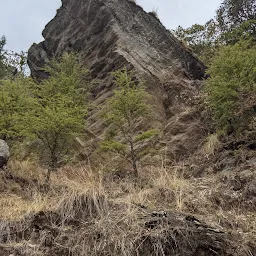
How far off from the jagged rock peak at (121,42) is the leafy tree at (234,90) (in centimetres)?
509

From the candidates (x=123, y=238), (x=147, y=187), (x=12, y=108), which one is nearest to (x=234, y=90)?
(x=147, y=187)

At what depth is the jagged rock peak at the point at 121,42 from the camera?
17500 mm

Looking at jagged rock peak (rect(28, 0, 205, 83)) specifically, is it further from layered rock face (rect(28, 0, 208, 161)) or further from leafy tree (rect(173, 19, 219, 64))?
leafy tree (rect(173, 19, 219, 64))

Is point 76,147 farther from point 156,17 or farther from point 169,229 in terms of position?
A: point 156,17

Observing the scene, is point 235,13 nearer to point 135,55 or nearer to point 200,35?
point 200,35

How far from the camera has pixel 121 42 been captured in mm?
18203

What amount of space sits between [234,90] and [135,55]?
289 inches

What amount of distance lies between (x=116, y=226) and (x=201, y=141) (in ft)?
25.4

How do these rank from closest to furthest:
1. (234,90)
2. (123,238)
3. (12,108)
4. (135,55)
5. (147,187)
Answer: (123,238) < (147,187) < (234,90) < (12,108) < (135,55)

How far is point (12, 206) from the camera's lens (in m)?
7.06

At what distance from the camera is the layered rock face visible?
1449cm

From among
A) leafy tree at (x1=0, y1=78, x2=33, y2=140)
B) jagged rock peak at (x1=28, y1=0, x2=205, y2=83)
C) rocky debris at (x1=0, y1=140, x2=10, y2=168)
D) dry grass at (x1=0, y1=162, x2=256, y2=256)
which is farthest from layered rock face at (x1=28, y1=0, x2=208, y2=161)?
dry grass at (x1=0, y1=162, x2=256, y2=256)

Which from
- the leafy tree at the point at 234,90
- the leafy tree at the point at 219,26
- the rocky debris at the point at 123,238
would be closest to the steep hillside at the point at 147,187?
the rocky debris at the point at 123,238

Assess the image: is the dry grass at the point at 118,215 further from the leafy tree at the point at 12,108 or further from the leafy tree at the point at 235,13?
the leafy tree at the point at 235,13
